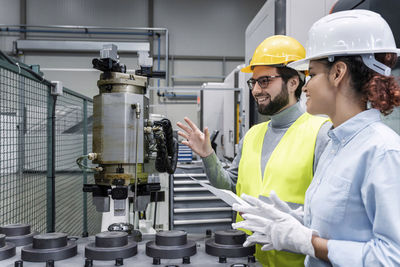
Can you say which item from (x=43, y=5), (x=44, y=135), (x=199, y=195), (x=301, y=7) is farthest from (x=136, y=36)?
(x=301, y=7)

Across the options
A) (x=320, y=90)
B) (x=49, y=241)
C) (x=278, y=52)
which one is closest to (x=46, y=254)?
(x=49, y=241)

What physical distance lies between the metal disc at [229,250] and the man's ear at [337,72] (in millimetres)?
470

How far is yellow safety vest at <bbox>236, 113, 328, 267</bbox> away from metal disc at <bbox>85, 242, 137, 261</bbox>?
47 cm

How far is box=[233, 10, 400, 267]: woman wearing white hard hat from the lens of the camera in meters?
0.65

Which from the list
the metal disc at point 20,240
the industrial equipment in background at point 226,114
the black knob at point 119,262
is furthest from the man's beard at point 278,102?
the industrial equipment in background at point 226,114

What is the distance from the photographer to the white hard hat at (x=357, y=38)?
0.75 meters

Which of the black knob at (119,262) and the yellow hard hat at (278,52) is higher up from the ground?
the yellow hard hat at (278,52)

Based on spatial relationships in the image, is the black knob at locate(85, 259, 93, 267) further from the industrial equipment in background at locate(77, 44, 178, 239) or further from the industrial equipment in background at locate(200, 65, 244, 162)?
the industrial equipment in background at locate(200, 65, 244, 162)

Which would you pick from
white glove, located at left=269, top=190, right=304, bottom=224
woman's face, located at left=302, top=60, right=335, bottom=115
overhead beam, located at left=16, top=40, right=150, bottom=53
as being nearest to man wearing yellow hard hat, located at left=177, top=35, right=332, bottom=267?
white glove, located at left=269, top=190, right=304, bottom=224

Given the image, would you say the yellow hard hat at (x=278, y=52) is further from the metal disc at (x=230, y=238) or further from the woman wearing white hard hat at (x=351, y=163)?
the metal disc at (x=230, y=238)

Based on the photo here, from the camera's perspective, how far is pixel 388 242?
626 millimetres

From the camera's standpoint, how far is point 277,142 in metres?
1.25

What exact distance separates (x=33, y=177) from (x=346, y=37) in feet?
5.53

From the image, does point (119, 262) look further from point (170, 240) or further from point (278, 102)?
point (278, 102)
